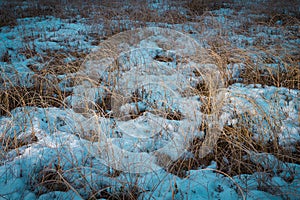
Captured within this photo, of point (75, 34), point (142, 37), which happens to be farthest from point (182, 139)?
point (75, 34)

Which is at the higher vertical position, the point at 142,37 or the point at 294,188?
the point at 142,37

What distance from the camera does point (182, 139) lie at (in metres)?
2.57

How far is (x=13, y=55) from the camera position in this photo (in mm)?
5234

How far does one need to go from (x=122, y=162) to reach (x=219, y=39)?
4651 mm

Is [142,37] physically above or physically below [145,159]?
above

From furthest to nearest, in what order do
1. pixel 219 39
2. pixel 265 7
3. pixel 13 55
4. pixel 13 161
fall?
1. pixel 265 7
2. pixel 219 39
3. pixel 13 55
4. pixel 13 161

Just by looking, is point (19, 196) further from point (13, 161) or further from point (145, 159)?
point (145, 159)

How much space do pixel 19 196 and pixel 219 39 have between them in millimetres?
Answer: 5415

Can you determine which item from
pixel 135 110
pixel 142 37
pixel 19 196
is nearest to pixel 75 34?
pixel 142 37

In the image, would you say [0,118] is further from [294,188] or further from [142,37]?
[142,37]

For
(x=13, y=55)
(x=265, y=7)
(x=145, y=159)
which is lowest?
(x=145, y=159)

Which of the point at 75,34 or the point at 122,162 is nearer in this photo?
the point at 122,162

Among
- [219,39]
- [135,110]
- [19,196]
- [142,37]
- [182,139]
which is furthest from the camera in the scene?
[142,37]

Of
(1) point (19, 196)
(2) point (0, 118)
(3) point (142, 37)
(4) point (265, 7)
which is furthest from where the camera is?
(4) point (265, 7)
